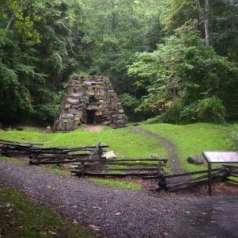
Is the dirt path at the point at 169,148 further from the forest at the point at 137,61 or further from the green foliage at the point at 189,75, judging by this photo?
the forest at the point at 137,61

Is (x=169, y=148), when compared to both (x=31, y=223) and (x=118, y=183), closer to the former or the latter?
(x=118, y=183)

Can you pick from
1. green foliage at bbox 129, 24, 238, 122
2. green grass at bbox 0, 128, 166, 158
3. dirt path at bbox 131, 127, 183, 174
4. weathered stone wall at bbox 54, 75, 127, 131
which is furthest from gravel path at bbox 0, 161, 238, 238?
weathered stone wall at bbox 54, 75, 127, 131

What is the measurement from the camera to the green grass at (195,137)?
765 inches

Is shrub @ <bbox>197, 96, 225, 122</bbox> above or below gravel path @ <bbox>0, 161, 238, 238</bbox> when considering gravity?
above

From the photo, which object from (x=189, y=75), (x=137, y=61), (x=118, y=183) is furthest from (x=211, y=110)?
(x=118, y=183)

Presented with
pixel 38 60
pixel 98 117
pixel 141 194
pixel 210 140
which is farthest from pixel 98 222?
pixel 38 60

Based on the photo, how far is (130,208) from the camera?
9.95 metres

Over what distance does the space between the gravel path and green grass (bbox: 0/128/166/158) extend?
20.9 feet

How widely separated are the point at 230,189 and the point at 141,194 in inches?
137

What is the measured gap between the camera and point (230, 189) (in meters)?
13.7

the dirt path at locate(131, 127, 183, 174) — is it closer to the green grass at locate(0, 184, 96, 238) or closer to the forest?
the forest

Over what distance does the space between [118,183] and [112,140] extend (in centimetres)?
864

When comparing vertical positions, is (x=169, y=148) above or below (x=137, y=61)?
below

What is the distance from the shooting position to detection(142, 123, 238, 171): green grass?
19438mm
